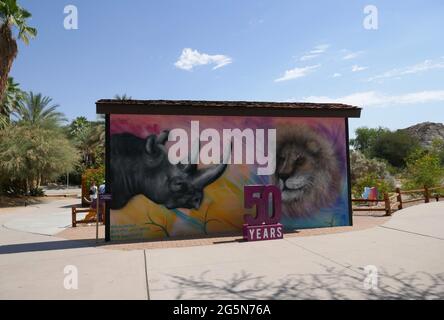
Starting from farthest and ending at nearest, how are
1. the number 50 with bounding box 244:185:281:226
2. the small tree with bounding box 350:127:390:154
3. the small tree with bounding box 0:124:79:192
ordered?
1. the small tree with bounding box 350:127:390:154
2. the small tree with bounding box 0:124:79:192
3. the number 50 with bounding box 244:185:281:226

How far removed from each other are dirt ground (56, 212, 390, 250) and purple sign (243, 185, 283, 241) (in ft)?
1.39

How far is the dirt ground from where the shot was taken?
30.9 ft

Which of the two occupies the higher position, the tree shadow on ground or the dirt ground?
the tree shadow on ground

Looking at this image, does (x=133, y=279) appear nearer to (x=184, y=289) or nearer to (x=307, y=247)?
(x=184, y=289)

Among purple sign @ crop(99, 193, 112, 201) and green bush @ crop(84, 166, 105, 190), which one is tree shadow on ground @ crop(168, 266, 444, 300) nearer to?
purple sign @ crop(99, 193, 112, 201)

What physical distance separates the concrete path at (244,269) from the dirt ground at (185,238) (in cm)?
51

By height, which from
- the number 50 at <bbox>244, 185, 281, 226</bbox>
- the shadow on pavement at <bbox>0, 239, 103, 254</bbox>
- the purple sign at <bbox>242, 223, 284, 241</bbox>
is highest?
the number 50 at <bbox>244, 185, 281, 226</bbox>

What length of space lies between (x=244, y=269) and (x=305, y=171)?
19.0ft

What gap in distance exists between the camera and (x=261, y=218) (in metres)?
9.98

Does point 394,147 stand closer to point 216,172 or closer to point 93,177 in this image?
point 93,177

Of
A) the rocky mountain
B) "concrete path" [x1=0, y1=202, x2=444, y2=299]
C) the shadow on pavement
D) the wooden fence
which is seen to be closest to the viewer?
"concrete path" [x1=0, y1=202, x2=444, y2=299]

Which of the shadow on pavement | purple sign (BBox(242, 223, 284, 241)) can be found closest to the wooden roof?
purple sign (BBox(242, 223, 284, 241))

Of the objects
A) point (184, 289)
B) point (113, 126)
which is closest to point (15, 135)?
point (113, 126)
